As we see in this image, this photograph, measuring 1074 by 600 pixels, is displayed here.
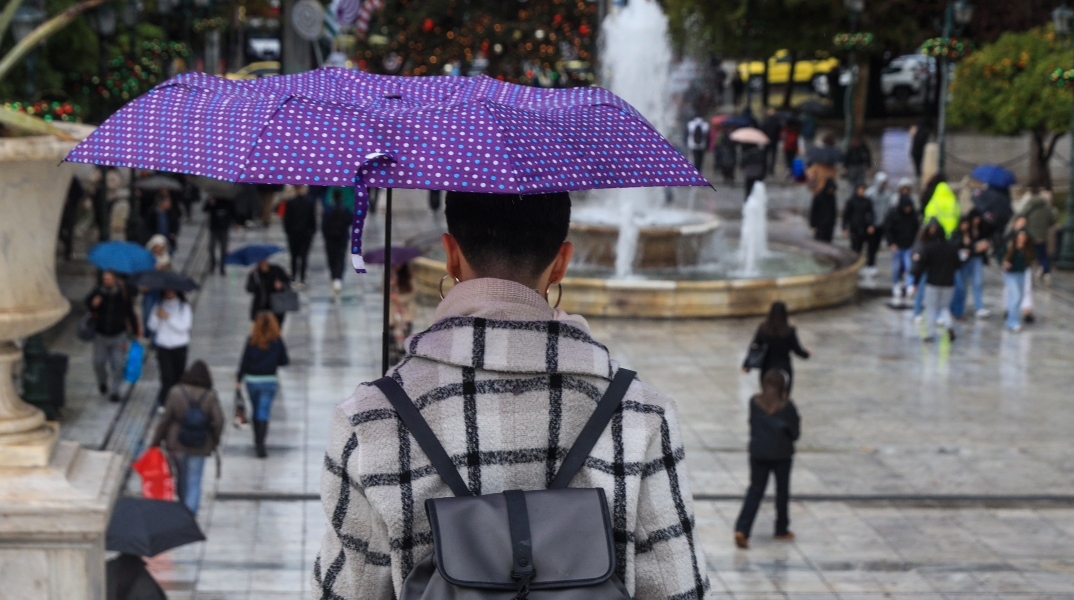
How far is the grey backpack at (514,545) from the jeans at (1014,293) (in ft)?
55.8

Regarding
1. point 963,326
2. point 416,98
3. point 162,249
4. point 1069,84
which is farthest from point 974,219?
point 416,98

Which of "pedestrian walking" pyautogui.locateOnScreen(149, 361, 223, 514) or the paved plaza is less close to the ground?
"pedestrian walking" pyautogui.locateOnScreen(149, 361, 223, 514)

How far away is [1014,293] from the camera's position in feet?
61.0

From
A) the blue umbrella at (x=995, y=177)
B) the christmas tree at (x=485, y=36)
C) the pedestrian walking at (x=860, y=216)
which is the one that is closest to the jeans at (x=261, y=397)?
the pedestrian walking at (x=860, y=216)

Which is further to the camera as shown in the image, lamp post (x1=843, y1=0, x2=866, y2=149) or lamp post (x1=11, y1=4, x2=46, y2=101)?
lamp post (x1=843, y1=0, x2=866, y2=149)

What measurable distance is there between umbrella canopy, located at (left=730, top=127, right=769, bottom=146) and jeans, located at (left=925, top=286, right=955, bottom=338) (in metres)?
11.7

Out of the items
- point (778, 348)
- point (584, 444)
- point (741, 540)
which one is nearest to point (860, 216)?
point (778, 348)

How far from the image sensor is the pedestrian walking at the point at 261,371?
498 inches

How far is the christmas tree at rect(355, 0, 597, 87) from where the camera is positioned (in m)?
36.6

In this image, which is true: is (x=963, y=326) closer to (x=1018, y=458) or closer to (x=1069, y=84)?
(x=1069, y=84)

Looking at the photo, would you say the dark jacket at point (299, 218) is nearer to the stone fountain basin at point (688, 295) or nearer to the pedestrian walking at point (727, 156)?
the stone fountain basin at point (688, 295)

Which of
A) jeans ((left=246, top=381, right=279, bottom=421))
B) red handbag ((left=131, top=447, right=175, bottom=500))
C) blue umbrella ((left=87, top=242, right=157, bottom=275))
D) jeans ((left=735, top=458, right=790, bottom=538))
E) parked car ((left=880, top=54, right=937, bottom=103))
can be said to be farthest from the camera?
parked car ((left=880, top=54, right=937, bottom=103))

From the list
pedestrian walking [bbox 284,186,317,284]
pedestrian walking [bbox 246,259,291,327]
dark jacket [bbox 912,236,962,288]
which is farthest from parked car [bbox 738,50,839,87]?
pedestrian walking [bbox 246,259,291,327]

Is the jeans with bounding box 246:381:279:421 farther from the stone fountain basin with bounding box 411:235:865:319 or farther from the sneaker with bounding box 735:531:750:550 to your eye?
the stone fountain basin with bounding box 411:235:865:319
